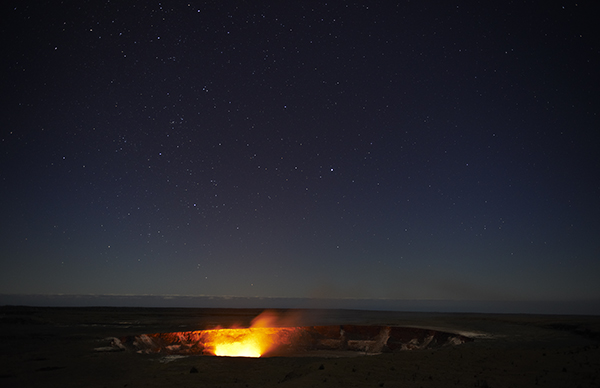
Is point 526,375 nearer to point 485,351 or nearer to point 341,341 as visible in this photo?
point 485,351

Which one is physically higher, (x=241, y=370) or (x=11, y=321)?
(x=241, y=370)

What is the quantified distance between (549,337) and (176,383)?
22.9 metres

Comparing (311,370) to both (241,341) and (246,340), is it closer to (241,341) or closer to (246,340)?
(241,341)

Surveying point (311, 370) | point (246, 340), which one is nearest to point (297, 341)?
point (246, 340)

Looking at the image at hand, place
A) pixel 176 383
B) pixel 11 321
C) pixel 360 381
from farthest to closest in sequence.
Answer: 1. pixel 11 321
2. pixel 176 383
3. pixel 360 381

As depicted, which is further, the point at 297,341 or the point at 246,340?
the point at 297,341

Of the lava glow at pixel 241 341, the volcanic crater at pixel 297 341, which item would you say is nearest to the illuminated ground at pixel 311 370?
the volcanic crater at pixel 297 341

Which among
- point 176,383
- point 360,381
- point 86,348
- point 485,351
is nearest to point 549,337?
point 485,351

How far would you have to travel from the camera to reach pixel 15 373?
507 inches

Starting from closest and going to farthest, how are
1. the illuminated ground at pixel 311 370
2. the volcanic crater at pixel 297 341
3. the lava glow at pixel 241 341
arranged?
the illuminated ground at pixel 311 370 < the volcanic crater at pixel 297 341 < the lava glow at pixel 241 341

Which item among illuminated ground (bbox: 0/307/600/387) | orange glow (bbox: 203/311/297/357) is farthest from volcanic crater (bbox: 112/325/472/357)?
illuminated ground (bbox: 0/307/600/387)

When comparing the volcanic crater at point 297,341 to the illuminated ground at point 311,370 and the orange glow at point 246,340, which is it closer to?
the orange glow at point 246,340

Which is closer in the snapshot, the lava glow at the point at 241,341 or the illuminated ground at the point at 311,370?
the illuminated ground at the point at 311,370

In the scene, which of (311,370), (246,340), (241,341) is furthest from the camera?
(246,340)
